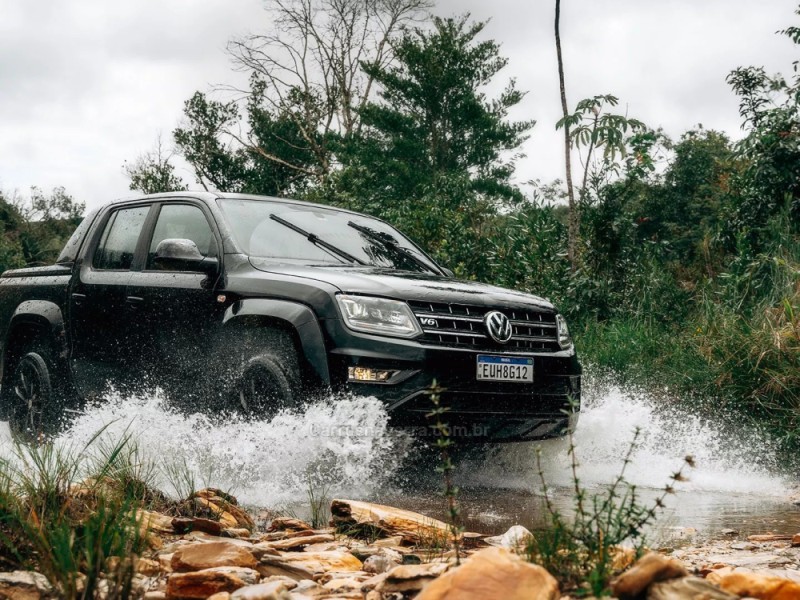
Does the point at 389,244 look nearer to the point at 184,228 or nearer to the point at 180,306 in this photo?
the point at 184,228

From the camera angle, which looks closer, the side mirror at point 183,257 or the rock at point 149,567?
the rock at point 149,567

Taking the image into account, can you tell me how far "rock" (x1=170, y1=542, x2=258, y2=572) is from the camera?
10.2 feet

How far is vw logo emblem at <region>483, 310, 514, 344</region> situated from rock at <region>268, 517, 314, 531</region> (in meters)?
1.62

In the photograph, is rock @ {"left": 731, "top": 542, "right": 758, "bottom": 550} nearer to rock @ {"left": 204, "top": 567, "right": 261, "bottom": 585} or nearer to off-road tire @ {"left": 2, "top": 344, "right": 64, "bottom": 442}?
rock @ {"left": 204, "top": 567, "right": 261, "bottom": 585}

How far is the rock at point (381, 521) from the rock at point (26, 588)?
1644mm

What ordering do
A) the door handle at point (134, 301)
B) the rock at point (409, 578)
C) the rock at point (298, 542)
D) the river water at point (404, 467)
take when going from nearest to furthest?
1. the rock at point (409, 578)
2. the rock at point (298, 542)
3. the river water at point (404, 467)
4. the door handle at point (134, 301)

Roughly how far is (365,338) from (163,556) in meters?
1.90

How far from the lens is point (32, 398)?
712 cm

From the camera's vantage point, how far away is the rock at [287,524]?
13.9 feet

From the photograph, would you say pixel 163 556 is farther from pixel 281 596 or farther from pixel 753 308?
pixel 753 308

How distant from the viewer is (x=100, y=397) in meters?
6.47

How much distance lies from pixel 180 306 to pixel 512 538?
3040 mm

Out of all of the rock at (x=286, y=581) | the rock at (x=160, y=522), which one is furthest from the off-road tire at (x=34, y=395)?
the rock at (x=286, y=581)

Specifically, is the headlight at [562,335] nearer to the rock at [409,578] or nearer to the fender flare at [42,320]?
the rock at [409,578]
